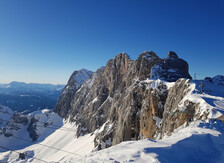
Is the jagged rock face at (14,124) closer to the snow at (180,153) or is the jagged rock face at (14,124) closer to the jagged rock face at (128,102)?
the jagged rock face at (128,102)

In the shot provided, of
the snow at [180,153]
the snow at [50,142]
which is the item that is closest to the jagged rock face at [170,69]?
the snow at [180,153]

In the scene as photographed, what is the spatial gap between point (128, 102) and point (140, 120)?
1243 centimetres

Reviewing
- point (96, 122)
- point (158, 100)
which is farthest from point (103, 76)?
point (158, 100)

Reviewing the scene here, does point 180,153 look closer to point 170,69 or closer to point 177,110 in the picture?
point 177,110

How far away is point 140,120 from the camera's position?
48094 mm

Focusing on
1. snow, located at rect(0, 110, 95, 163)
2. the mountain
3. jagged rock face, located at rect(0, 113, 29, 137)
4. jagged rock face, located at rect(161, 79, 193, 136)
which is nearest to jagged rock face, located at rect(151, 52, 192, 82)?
the mountain

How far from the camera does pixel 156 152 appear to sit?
9695 mm

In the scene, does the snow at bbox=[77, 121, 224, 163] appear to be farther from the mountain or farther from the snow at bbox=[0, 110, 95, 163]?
the snow at bbox=[0, 110, 95, 163]

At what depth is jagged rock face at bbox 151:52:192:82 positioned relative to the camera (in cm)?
5783

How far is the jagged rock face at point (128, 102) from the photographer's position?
4066cm

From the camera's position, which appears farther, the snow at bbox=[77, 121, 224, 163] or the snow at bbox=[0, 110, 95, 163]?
the snow at bbox=[0, 110, 95, 163]

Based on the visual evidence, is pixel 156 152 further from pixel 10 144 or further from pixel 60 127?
pixel 10 144

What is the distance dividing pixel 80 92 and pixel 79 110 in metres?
26.6

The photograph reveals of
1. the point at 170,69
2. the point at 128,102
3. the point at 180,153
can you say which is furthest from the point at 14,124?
the point at 180,153
